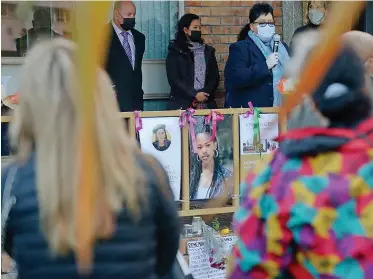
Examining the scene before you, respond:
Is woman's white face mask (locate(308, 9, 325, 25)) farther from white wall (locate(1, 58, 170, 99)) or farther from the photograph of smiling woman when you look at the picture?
the photograph of smiling woman

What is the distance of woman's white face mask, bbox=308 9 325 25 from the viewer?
6164 millimetres

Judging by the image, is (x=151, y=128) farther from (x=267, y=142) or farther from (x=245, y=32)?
(x=245, y=32)

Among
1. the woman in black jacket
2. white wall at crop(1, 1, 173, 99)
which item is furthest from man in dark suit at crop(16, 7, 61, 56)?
the woman in black jacket

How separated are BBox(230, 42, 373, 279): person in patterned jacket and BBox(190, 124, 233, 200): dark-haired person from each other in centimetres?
240

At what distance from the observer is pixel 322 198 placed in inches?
87.0

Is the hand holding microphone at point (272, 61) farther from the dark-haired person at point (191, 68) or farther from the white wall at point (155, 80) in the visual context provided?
the white wall at point (155, 80)

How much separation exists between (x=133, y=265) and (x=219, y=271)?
8.85 feet

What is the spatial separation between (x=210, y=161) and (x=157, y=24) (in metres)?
2.45

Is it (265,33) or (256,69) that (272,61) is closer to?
(256,69)

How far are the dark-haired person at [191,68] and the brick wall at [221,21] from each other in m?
0.42

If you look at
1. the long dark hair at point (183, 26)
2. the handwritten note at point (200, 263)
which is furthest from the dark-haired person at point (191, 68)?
the handwritten note at point (200, 263)

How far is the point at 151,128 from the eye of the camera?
15.1 feet

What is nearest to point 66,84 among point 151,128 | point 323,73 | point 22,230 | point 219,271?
point 22,230

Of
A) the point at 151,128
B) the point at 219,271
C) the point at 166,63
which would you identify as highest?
the point at 166,63
